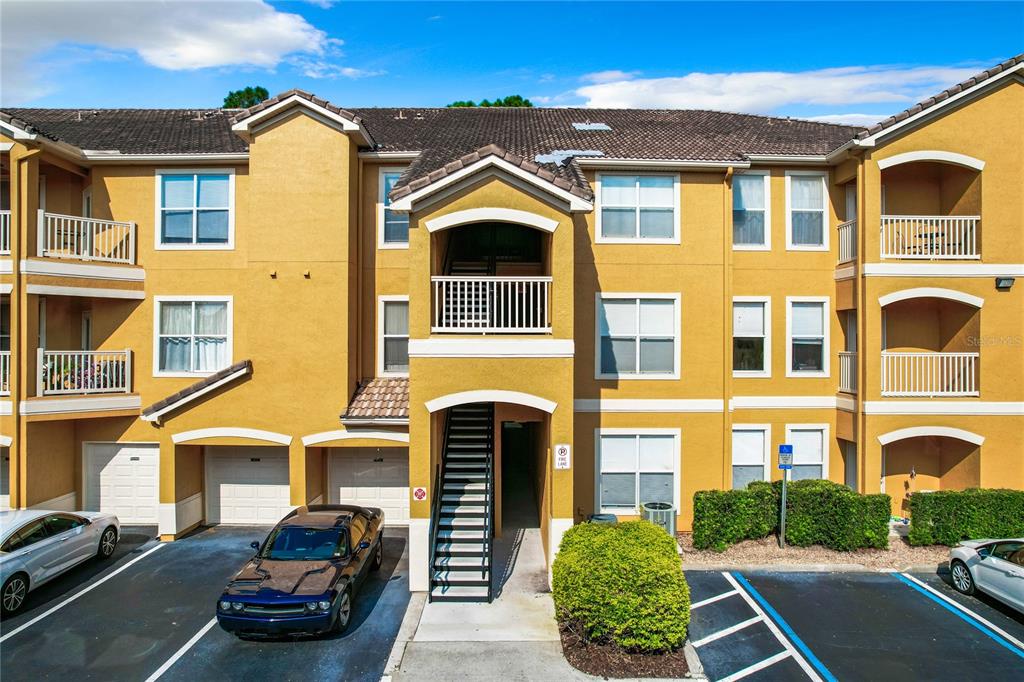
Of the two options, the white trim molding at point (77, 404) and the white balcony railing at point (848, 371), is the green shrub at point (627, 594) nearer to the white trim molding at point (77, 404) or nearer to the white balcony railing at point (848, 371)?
the white balcony railing at point (848, 371)

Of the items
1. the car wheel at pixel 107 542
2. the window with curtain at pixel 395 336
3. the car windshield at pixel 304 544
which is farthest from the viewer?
the window with curtain at pixel 395 336

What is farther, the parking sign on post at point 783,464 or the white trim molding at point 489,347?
the parking sign on post at point 783,464

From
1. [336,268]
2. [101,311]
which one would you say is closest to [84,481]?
[101,311]

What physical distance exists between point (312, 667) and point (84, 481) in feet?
32.2

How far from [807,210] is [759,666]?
10683mm

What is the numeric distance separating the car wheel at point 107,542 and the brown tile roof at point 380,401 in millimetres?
5175

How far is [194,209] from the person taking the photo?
49.3ft

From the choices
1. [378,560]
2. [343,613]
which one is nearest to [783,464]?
[378,560]

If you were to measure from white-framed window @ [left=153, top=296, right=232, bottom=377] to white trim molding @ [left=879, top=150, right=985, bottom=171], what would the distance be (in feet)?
52.1

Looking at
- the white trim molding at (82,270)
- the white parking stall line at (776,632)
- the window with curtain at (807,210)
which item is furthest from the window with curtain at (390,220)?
the white parking stall line at (776,632)

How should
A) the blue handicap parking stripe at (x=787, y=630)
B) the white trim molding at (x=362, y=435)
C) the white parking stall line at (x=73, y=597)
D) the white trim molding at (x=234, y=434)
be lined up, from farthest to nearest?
the white trim molding at (x=234, y=434), the white trim molding at (x=362, y=435), the white parking stall line at (x=73, y=597), the blue handicap parking stripe at (x=787, y=630)

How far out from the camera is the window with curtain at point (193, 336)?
593 inches

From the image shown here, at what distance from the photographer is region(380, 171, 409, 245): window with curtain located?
49.5 ft

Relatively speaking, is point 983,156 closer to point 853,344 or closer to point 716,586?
point 853,344
